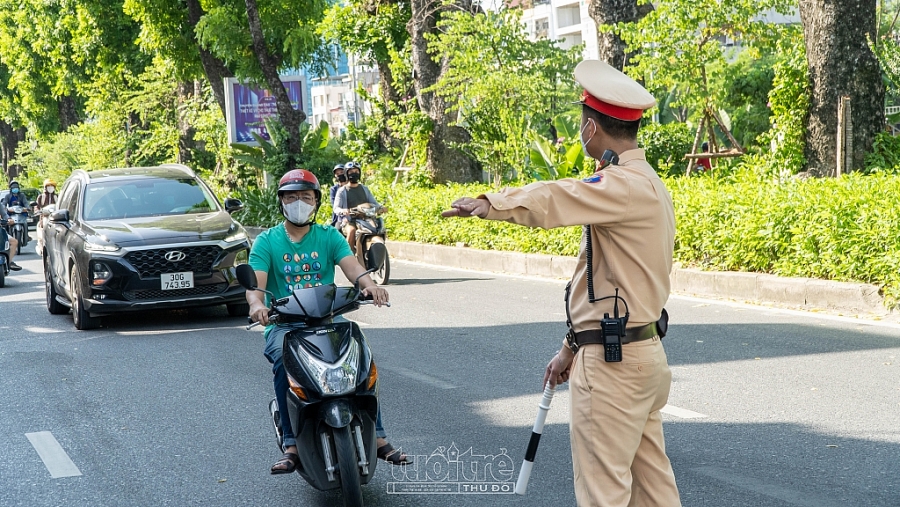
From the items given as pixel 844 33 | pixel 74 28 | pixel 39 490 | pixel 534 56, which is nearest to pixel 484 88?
pixel 534 56

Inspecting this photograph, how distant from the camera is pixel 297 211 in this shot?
18.0 ft

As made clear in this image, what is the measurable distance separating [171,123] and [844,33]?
3099cm

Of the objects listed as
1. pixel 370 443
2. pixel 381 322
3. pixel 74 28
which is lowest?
pixel 381 322

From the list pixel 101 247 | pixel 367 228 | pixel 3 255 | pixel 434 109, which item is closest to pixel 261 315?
pixel 101 247

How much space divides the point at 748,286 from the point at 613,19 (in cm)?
760

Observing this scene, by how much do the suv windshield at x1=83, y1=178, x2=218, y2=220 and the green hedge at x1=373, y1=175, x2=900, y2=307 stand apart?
5.20 m

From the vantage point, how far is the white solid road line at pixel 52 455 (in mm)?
6110

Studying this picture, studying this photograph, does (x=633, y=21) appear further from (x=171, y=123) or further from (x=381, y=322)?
(x=171, y=123)

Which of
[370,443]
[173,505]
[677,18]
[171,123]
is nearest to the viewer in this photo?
[370,443]

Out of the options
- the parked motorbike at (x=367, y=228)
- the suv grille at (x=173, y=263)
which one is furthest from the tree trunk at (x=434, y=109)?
the suv grille at (x=173, y=263)

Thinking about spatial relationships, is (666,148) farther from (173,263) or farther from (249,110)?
(249,110)

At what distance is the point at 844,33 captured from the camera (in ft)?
46.6

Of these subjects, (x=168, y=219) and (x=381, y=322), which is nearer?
(x=381, y=322)

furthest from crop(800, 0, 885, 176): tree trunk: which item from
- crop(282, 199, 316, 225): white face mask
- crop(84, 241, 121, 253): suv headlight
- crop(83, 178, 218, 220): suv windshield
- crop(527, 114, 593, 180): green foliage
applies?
crop(282, 199, 316, 225): white face mask
